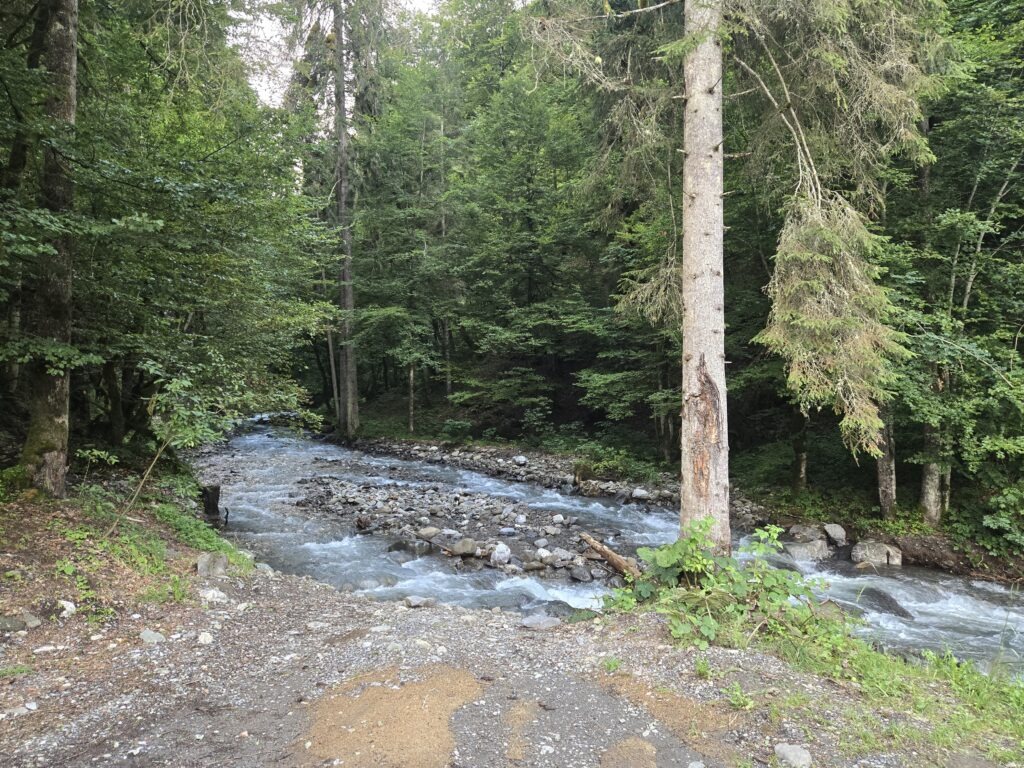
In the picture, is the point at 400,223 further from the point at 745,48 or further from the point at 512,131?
the point at 745,48

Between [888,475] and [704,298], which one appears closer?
[704,298]

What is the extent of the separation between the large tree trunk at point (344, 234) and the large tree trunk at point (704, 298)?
50.4 feet

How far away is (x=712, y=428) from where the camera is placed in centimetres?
520

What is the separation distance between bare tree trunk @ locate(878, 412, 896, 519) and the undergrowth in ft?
16.1

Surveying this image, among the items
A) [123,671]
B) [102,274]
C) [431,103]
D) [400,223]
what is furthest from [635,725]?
[431,103]

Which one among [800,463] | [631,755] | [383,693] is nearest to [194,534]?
[383,693]

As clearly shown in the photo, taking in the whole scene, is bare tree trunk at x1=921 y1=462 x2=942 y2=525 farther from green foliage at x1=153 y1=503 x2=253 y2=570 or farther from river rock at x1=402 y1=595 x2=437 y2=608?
green foliage at x1=153 y1=503 x2=253 y2=570

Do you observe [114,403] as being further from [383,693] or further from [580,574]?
[580,574]

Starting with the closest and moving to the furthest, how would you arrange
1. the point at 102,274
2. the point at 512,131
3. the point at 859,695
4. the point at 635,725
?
the point at 635,725, the point at 859,695, the point at 102,274, the point at 512,131

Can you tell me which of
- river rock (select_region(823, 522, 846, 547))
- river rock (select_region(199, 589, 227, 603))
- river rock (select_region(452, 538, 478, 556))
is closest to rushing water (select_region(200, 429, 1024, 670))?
river rock (select_region(452, 538, 478, 556))

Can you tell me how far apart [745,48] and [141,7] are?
8.06 meters

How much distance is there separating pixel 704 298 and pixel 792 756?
3795 mm

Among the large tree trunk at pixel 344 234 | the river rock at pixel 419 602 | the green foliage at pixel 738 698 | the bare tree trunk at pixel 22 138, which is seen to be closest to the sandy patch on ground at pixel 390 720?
the green foliage at pixel 738 698

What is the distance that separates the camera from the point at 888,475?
939 cm
